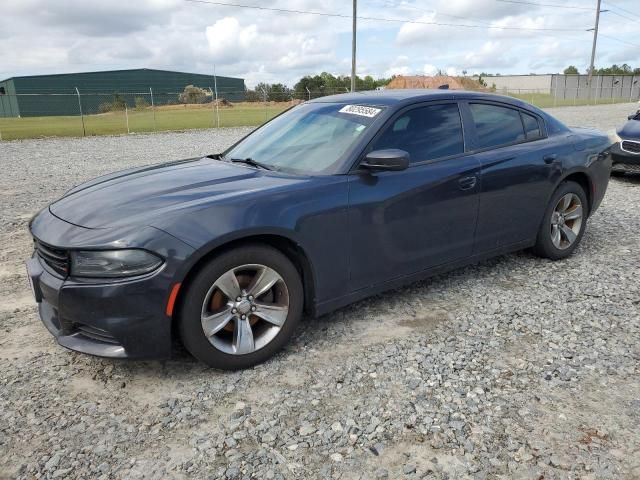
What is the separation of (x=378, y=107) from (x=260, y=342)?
A: 1846mm

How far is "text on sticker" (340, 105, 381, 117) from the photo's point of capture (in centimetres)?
368

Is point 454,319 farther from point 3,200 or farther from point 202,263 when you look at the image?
point 3,200

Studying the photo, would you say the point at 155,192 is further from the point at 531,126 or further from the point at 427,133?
the point at 531,126

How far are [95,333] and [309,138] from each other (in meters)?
1.96

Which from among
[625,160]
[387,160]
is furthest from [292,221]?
[625,160]

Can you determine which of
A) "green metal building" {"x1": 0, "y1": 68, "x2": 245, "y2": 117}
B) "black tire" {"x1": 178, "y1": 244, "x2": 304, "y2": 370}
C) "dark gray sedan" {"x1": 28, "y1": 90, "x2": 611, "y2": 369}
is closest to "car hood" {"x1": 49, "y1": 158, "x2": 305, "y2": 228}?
"dark gray sedan" {"x1": 28, "y1": 90, "x2": 611, "y2": 369}

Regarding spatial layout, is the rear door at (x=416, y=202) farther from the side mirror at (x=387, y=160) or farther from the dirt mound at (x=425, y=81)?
the dirt mound at (x=425, y=81)

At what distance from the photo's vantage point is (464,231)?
3963 mm

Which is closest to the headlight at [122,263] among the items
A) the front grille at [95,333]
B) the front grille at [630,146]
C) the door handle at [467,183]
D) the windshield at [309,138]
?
the front grille at [95,333]

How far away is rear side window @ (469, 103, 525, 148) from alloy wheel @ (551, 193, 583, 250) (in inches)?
32.6

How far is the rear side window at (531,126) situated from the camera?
14.9ft

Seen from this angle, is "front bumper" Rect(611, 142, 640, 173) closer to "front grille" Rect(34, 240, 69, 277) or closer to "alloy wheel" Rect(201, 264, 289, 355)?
"alloy wheel" Rect(201, 264, 289, 355)

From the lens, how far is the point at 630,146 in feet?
28.4

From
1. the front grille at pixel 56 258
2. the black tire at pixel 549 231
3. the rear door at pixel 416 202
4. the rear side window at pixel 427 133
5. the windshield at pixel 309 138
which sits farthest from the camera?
the black tire at pixel 549 231
